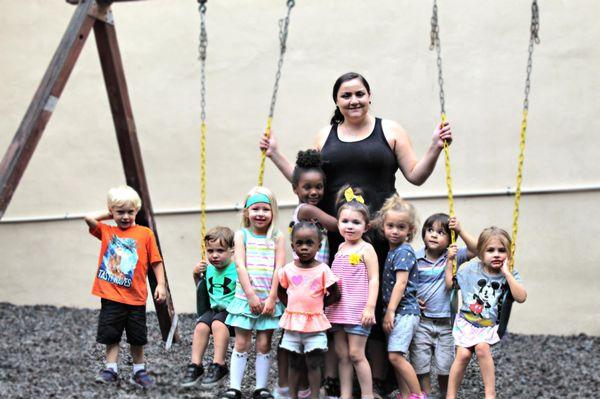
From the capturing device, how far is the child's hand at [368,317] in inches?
184

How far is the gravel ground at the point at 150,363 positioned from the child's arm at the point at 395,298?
107 cm

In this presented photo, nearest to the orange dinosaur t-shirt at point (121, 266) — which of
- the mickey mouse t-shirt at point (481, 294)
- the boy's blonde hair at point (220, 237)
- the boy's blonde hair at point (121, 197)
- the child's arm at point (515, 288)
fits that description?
the boy's blonde hair at point (121, 197)

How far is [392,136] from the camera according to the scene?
16.9 ft

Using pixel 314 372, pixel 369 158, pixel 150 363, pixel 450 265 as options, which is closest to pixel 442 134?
pixel 369 158

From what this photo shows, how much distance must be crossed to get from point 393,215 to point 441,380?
42.8 inches

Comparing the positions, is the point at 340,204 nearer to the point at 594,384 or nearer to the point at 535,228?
the point at 594,384

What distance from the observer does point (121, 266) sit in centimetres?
542

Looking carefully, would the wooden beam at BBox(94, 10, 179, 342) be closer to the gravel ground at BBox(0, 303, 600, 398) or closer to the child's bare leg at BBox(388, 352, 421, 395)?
the gravel ground at BBox(0, 303, 600, 398)

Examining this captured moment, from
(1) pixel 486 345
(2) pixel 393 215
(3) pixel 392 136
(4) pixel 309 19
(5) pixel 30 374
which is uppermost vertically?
(4) pixel 309 19

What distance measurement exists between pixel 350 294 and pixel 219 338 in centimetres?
91

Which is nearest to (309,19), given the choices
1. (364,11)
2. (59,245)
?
(364,11)

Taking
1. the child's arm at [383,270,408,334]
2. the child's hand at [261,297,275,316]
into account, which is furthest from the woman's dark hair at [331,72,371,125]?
the child's hand at [261,297,275,316]

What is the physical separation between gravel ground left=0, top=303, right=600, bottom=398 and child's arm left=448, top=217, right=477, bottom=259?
1087 millimetres

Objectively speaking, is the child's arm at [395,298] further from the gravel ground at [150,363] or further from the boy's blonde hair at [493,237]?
the gravel ground at [150,363]
